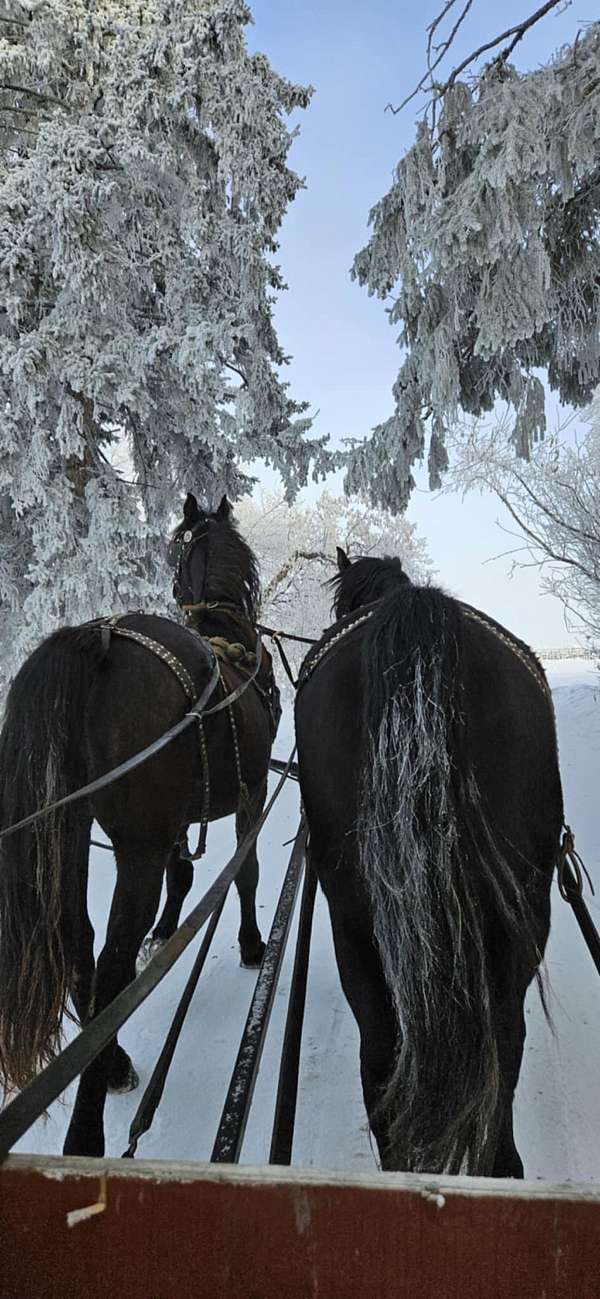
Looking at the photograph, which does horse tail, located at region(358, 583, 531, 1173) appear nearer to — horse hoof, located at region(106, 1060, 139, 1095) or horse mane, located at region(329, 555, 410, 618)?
horse mane, located at region(329, 555, 410, 618)

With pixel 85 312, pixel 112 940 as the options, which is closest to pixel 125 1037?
pixel 112 940

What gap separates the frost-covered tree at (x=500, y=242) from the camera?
3436mm

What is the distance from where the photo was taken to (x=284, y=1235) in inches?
27.8

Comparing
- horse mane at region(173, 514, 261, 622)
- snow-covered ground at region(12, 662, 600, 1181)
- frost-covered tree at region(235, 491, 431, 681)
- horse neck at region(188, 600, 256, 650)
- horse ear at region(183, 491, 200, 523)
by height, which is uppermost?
frost-covered tree at region(235, 491, 431, 681)

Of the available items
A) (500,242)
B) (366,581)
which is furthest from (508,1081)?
(500,242)

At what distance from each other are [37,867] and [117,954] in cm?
44

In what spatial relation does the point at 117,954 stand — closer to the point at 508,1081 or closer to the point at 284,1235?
the point at 508,1081

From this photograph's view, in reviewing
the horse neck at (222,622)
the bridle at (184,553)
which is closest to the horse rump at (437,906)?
the horse neck at (222,622)

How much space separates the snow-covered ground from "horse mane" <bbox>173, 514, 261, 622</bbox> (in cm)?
220

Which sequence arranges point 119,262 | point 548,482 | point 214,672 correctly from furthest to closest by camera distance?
point 548,482, point 119,262, point 214,672

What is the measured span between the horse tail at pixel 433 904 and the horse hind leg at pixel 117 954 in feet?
3.43

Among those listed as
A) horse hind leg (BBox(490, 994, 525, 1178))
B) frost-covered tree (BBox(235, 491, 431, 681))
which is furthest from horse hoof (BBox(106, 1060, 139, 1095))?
frost-covered tree (BBox(235, 491, 431, 681))

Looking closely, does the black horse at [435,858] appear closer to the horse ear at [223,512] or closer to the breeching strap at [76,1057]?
the breeching strap at [76,1057]

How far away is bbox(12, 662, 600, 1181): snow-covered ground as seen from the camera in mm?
2311
